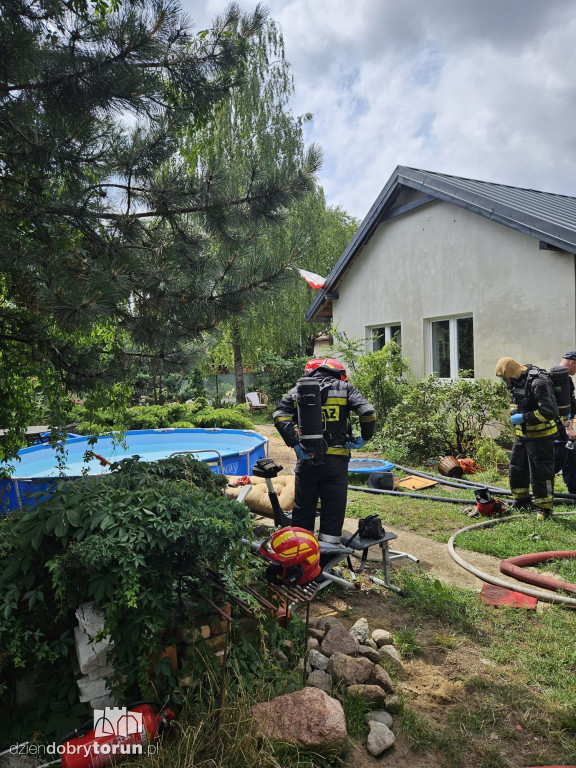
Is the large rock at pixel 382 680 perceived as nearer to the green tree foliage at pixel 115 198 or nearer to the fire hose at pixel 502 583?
the fire hose at pixel 502 583

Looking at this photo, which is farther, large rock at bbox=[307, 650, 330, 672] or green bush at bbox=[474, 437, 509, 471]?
green bush at bbox=[474, 437, 509, 471]

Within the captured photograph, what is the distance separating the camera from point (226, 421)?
14.6 metres

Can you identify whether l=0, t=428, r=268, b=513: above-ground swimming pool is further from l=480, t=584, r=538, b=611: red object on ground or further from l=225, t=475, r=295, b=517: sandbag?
l=480, t=584, r=538, b=611: red object on ground

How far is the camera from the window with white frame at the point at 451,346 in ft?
34.4

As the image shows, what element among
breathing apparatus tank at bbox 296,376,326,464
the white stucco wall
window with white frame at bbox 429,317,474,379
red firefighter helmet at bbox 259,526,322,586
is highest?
the white stucco wall

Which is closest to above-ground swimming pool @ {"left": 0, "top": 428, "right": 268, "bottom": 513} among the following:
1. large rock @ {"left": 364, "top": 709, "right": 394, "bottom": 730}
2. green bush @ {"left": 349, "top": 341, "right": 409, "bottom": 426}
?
green bush @ {"left": 349, "top": 341, "right": 409, "bottom": 426}

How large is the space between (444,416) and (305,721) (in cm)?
797

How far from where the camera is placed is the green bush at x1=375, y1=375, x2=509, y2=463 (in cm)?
935

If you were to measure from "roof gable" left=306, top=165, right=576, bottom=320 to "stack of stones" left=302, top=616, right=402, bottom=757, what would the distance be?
22.4 feet

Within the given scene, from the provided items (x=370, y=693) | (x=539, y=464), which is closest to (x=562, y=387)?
(x=539, y=464)

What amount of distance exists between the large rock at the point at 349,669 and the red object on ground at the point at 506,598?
1619mm

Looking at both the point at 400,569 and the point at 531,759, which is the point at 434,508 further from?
the point at 531,759

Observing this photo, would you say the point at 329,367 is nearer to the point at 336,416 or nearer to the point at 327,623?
the point at 336,416

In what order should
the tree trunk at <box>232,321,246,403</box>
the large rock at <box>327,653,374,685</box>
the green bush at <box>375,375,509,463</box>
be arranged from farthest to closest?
the tree trunk at <box>232,321,246,403</box> < the green bush at <box>375,375,509,463</box> < the large rock at <box>327,653,374,685</box>
